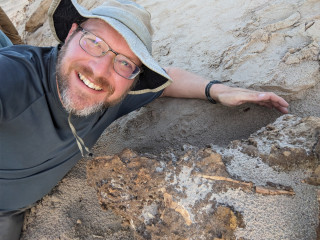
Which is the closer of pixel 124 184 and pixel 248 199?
pixel 248 199

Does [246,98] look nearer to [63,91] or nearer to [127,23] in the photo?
[127,23]

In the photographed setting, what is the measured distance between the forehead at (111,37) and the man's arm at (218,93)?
0.59m

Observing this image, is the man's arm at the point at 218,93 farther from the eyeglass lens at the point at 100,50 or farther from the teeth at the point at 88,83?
the teeth at the point at 88,83

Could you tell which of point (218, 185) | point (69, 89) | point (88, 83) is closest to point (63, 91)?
point (69, 89)

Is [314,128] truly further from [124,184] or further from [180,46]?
[180,46]

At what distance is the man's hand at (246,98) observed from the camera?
1.76 metres

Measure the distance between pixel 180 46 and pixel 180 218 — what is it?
1.88 m

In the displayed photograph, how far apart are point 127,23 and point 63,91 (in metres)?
0.53

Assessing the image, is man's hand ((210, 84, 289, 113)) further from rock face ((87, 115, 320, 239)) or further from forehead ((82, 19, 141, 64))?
forehead ((82, 19, 141, 64))

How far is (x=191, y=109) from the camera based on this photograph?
6.97 feet

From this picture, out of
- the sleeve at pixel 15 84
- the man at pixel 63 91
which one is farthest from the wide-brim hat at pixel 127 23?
the sleeve at pixel 15 84

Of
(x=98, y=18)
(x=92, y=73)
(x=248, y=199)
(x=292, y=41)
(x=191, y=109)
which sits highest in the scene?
(x=98, y=18)

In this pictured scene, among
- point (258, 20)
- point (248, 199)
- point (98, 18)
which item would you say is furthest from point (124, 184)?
point (258, 20)

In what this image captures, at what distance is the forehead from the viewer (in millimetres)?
1568
